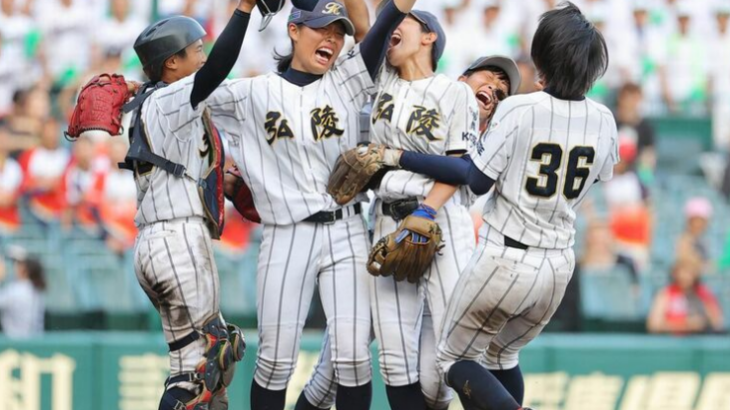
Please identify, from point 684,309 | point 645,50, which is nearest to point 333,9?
point 684,309

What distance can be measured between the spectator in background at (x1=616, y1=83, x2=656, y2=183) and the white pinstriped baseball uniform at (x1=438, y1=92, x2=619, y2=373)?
534cm

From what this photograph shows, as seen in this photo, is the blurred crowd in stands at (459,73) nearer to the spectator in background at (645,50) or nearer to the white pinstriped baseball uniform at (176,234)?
the spectator in background at (645,50)

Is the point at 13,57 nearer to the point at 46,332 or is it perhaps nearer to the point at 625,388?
the point at 46,332

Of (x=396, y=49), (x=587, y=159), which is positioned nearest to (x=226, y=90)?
(x=396, y=49)

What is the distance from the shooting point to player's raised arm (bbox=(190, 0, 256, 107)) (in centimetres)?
463

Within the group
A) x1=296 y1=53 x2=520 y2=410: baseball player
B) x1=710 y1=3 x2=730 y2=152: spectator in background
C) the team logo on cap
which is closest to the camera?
the team logo on cap

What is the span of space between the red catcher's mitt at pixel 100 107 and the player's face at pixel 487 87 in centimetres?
142

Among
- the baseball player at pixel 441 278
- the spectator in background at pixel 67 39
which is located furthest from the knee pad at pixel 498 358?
the spectator in background at pixel 67 39

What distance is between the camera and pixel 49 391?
8477 mm

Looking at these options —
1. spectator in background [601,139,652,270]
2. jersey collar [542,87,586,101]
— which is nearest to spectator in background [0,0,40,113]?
spectator in background [601,139,652,270]

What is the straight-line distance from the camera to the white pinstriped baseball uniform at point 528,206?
14.8 feet

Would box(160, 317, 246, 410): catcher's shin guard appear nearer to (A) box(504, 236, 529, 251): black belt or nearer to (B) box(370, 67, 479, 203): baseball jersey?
(B) box(370, 67, 479, 203): baseball jersey

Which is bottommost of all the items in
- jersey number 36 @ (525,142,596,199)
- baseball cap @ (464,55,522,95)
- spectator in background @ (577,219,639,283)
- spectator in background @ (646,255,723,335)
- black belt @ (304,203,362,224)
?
spectator in background @ (646,255,723,335)

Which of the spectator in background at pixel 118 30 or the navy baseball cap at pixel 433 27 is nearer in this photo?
the navy baseball cap at pixel 433 27
